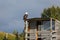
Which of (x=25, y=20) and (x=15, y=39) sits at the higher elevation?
(x=25, y=20)

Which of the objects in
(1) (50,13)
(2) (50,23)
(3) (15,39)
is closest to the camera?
(2) (50,23)

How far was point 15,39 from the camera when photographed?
25953 mm

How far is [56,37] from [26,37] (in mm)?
1987

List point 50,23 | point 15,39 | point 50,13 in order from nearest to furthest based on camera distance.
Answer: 1. point 50,23
2. point 15,39
3. point 50,13

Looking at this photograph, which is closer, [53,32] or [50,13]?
[53,32]

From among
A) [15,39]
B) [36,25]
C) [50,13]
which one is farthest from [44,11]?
[36,25]

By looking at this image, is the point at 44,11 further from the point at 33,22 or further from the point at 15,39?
the point at 33,22

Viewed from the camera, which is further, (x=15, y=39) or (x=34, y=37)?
(x=15, y=39)

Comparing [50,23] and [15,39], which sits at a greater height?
[50,23]

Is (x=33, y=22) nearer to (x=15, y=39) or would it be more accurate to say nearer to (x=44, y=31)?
(x=44, y=31)

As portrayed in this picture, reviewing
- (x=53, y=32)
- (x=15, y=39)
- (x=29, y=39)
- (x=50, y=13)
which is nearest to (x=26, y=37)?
(x=29, y=39)

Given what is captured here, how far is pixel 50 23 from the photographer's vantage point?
1905 cm

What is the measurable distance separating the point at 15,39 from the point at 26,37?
6.66m

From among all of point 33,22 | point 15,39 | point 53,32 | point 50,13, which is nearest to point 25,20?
point 33,22
